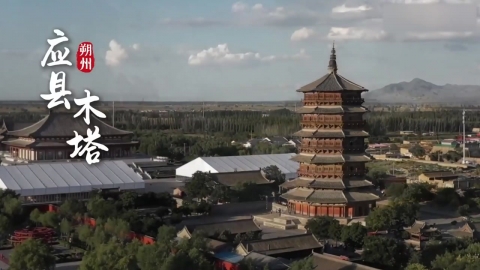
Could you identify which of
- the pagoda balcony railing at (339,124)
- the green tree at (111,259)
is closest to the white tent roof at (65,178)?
the pagoda balcony railing at (339,124)

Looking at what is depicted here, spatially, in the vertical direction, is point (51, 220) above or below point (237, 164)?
below

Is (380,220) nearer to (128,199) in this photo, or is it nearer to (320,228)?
(320,228)

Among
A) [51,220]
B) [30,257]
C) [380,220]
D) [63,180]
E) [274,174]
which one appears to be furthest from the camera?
[274,174]

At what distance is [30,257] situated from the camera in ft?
73.6

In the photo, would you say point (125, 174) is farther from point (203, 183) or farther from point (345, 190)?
point (345, 190)

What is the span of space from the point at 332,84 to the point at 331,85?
107 millimetres

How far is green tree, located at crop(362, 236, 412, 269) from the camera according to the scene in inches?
956

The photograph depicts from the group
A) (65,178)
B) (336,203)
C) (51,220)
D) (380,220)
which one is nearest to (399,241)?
(380,220)

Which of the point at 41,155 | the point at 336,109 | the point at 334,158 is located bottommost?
the point at 41,155

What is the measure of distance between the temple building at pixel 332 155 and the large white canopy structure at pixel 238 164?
39.0ft

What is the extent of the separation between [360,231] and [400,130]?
9152cm

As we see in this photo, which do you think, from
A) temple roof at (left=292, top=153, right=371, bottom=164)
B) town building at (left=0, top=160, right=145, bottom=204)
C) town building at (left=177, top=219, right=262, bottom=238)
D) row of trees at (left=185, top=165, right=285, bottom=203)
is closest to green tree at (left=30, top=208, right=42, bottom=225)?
town building at (left=0, top=160, right=145, bottom=204)

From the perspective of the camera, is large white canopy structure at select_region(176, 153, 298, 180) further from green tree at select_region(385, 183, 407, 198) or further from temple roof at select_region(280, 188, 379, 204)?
temple roof at select_region(280, 188, 379, 204)

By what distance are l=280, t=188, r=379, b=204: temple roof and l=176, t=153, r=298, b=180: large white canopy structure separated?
1225 centimetres
